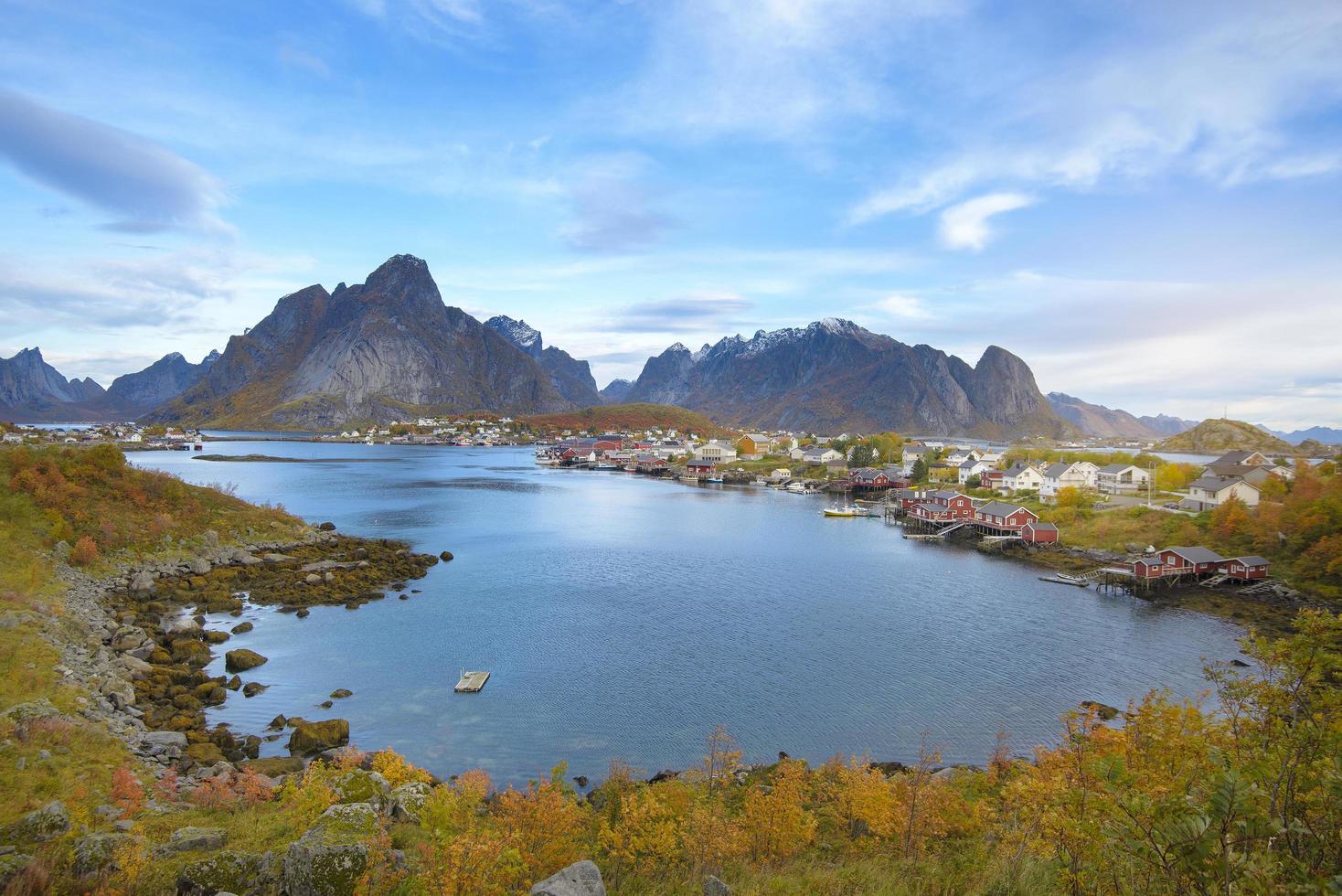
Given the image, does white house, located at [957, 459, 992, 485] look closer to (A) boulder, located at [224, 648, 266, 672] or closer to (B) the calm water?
(B) the calm water

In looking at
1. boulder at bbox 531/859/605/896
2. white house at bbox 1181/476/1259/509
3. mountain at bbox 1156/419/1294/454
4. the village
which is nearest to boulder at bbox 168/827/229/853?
boulder at bbox 531/859/605/896

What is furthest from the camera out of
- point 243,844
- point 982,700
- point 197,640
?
point 197,640

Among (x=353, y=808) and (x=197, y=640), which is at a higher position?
(x=353, y=808)

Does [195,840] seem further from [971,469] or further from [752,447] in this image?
[752,447]

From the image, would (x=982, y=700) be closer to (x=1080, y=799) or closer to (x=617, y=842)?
(x=617, y=842)

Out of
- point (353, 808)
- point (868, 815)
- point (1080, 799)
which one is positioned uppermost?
point (1080, 799)

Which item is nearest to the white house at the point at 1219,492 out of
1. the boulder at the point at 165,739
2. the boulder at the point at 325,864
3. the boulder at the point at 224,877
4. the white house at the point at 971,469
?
the white house at the point at 971,469

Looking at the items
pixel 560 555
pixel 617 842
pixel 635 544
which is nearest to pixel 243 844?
pixel 617 842
